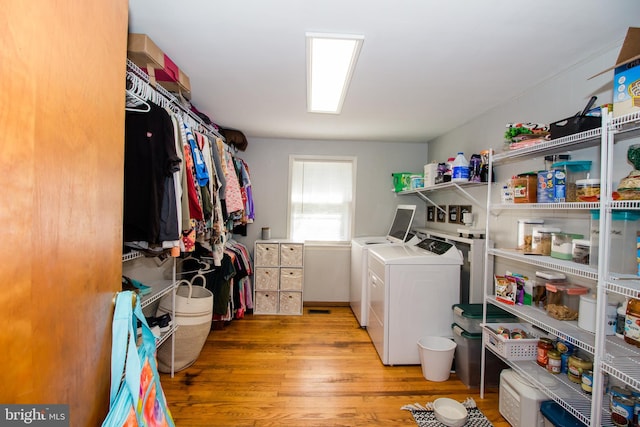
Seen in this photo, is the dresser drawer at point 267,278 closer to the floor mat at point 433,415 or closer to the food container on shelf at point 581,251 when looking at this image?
the floor mat at point 433,415

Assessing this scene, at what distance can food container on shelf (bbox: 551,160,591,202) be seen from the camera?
5.54ft

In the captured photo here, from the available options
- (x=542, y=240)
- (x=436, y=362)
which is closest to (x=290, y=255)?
(x=436, y=362)

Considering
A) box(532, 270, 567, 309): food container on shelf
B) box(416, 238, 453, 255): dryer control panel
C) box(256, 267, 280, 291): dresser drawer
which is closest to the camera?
box(532, 270, 567, 309): food container on shelf

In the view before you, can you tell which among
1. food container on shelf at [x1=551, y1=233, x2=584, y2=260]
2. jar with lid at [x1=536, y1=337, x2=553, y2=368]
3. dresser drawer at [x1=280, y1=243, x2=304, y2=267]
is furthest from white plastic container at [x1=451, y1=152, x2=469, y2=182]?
dresser drawer at [x1=280, y1=243, x2=304, y2=267]

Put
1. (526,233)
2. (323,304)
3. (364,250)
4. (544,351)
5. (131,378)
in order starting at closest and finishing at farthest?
(131,378), (544,351), (526,233), (364,250), (323,304)

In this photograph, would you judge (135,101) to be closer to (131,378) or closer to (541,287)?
(131,378)

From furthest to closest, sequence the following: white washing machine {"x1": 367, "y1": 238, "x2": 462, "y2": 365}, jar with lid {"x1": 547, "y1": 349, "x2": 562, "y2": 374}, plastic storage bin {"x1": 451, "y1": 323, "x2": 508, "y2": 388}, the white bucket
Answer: white washing machine {"x1": 367, "y1": 238, "x2": 462, "y2": 365} → the white bucket → plastic storage bin {"x1": 451, "y1": 323, "x2": 508, "y2": 388} → jar with lid {"x1": 547, "y1": 349, "x2": 562, "y2": 374}

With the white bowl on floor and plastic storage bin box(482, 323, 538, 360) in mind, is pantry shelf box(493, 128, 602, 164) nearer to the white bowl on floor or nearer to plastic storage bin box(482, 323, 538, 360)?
plastic storage bin box(482, 323, 538, 360)

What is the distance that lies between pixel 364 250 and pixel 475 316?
1320 mm

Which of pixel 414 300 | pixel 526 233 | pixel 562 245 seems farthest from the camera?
pixel 414 300

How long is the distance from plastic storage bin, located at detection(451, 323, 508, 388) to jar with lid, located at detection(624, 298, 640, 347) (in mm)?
983

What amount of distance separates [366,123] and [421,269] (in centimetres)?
160

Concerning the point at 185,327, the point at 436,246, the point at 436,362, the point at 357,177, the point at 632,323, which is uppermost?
the point at 357,177

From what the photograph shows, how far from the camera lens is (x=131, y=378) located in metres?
0.80
